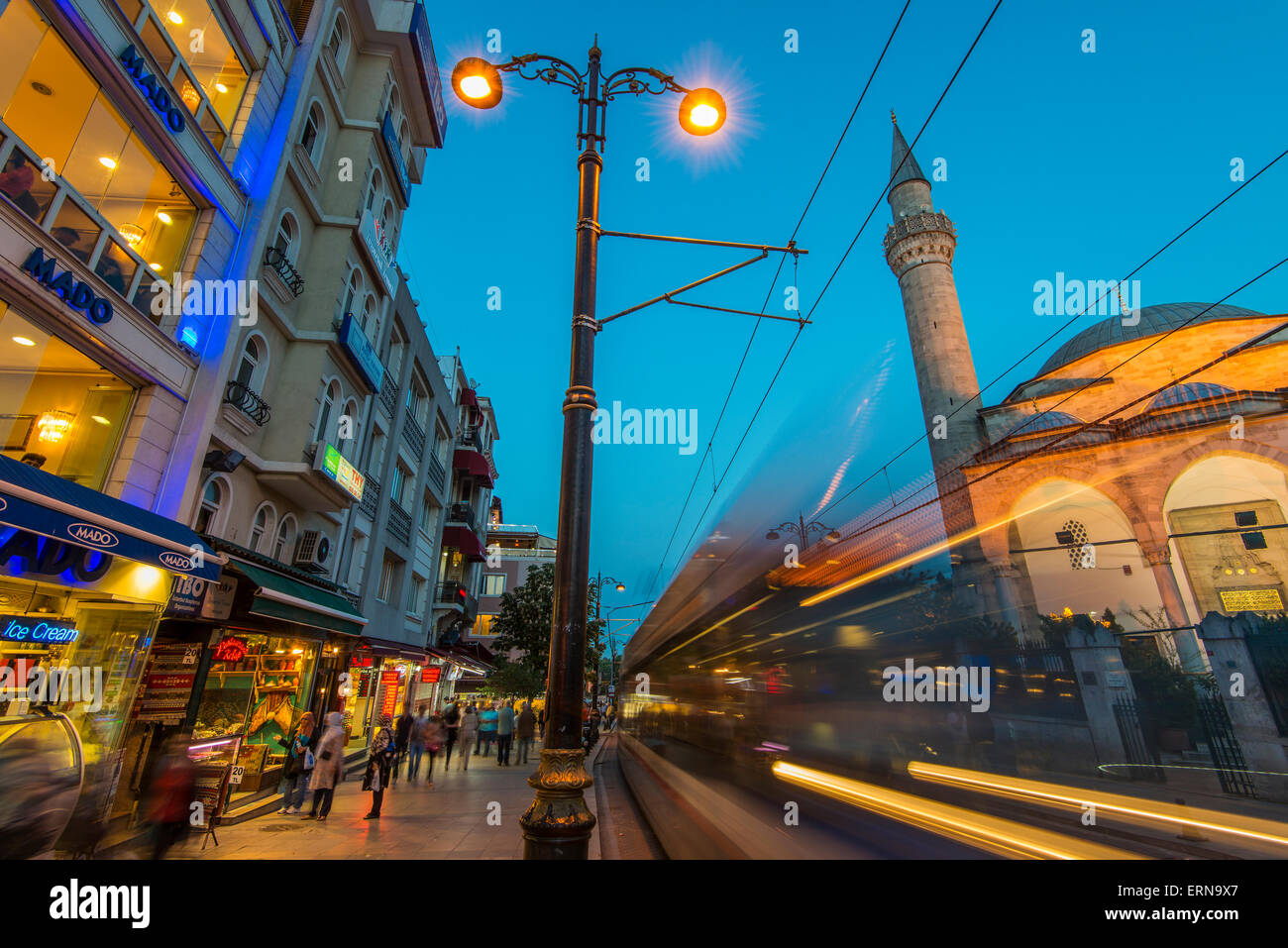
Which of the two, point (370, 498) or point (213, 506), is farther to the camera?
point (370, 498)

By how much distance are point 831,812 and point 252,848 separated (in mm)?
8347

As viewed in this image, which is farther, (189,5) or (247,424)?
(247,424)

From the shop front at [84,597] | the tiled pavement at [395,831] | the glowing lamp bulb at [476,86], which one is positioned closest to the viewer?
the glowing lamp bulb at [476,86]

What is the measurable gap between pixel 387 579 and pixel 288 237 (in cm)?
1118

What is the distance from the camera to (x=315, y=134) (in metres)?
13.2

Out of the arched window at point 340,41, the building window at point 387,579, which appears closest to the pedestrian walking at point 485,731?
the building window at point 387,579

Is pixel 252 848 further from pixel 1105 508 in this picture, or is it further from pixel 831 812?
pixel 1105 508

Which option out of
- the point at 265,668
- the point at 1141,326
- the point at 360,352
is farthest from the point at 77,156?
the point at 1141,326

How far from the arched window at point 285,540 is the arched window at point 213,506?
6.39 ft

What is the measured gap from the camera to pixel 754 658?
1048cm

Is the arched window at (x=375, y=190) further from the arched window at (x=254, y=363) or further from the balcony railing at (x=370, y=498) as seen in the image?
the balcony railing at (x=370, y=498)

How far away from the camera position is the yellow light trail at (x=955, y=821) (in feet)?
15.9

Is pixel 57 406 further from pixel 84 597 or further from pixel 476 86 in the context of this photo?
pixel 476 86
